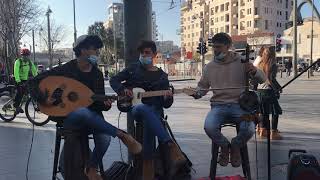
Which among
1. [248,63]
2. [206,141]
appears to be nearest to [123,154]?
[206,141]

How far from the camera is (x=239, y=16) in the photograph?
130 m

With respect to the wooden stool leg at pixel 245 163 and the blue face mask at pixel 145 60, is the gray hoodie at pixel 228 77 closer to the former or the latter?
the wooden stool leg at pixel 245 163

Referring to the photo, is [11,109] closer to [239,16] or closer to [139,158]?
[139,158]

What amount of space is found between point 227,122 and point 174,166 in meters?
0.88

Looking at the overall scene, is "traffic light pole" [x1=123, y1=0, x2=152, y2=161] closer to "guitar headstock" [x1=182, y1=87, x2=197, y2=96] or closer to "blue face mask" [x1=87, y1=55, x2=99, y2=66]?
"guitar headstock" [x1=182, y1=87, x2=197, y2=96]

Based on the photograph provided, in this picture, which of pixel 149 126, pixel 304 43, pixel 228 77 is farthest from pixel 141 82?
pixel 304 43

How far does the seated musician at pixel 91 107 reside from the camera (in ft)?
16.8

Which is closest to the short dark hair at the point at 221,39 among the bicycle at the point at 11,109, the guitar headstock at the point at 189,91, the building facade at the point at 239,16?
the guitar headstock at the point at 189,91

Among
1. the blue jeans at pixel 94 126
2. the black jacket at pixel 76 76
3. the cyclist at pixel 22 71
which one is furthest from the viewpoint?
the cyclist at pixel 22 71

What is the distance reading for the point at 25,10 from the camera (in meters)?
31.3

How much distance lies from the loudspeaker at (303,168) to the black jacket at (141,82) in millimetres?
1539

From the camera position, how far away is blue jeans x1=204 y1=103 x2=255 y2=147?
554cm

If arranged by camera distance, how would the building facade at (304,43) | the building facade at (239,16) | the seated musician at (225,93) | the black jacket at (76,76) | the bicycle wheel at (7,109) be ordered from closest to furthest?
the black jacket at (76,76), the seated musician at (225,93), the bicycle wheel at (7,109), the building facade at (304,43), the building facade at (239,16)

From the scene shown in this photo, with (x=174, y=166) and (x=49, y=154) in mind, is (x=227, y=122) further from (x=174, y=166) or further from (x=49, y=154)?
(x=49, y=154)
